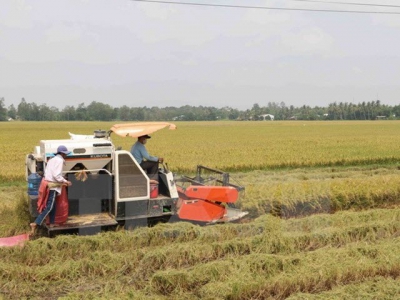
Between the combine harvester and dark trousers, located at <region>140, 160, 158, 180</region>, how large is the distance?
0.31ft

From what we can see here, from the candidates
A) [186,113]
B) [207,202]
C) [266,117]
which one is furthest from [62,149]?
[266,117]

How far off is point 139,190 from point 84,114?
89.2 metres

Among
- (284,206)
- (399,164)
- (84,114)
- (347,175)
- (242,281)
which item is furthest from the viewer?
(84,114)

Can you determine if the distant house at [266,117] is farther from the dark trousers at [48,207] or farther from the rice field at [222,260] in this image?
the dark trousers at [48,207]

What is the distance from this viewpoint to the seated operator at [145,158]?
795 cm

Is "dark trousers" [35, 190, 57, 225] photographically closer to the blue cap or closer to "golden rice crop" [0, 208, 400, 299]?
"golden rice crop" [0, 208, 400, 299]

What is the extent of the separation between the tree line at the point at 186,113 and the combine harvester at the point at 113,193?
265 feet

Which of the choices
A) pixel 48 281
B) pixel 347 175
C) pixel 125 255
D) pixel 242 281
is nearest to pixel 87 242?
pixel 125 255

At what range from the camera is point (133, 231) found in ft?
23.6

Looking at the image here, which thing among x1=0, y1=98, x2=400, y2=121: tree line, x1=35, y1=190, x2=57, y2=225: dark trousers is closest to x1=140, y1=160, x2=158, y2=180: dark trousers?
x1=35, y1=190, x2=57, y2=225: dark trousers

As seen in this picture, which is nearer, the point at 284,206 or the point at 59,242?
the point at 59,242

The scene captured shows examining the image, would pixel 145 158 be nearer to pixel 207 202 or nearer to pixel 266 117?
pixel 207 202

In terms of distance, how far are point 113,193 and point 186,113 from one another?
336 ft

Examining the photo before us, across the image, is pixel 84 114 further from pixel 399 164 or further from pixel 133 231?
pixel 133 231
